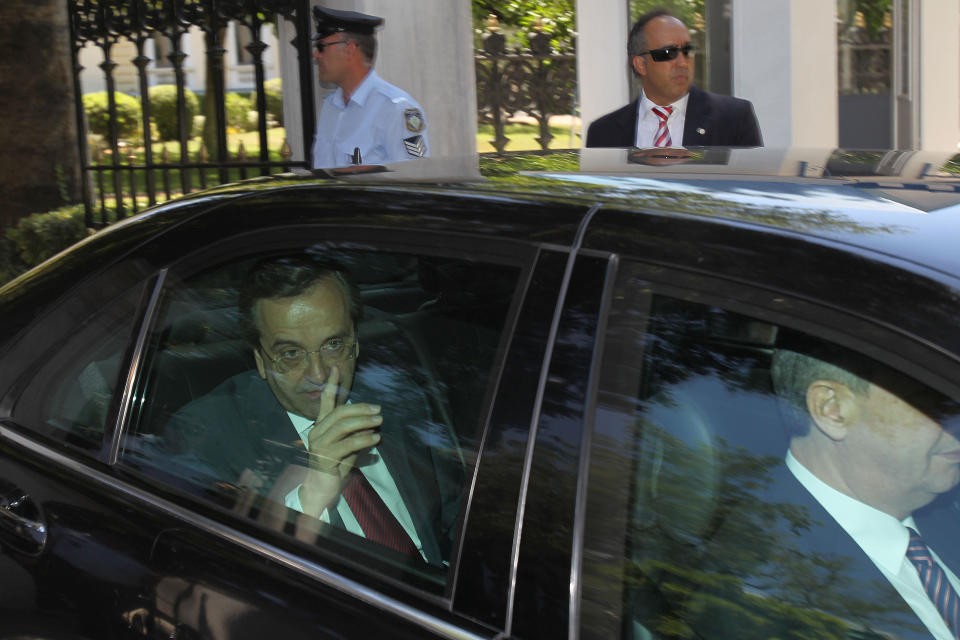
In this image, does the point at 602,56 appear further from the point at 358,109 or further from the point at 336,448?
the point at 336,448

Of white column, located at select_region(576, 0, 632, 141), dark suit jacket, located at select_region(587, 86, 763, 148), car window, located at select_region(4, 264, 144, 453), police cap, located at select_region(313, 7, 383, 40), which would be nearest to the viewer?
car window, located at select_region(4, 264, 144, 453)

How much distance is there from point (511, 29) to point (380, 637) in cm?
1346

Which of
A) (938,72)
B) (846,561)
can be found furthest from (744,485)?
(938,72)

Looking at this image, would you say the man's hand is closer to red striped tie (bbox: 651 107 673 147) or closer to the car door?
the car door

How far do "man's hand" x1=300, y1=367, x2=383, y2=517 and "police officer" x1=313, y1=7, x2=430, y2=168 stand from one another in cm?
346

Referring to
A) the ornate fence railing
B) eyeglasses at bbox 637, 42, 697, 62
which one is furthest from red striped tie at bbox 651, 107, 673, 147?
the ornate fence railing

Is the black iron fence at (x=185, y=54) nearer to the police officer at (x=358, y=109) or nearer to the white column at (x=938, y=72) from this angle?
the police officer at (x=358, y=109)

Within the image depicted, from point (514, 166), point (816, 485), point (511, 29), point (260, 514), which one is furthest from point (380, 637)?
point (511, 29)

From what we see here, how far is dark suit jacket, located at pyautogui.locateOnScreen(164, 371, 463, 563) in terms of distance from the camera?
161 centimetres

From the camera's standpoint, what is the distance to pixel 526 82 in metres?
10.2

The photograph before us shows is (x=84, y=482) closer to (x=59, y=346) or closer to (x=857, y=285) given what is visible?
(x=59, y=346)

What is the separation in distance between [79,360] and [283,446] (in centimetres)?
49

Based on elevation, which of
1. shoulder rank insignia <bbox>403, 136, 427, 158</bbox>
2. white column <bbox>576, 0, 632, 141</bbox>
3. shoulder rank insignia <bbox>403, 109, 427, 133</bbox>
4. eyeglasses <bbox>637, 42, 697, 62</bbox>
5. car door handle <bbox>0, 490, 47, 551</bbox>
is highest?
white column <bbox>576, 0, 632, 141</bbox>

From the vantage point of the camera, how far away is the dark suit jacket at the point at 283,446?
1.61 metres
